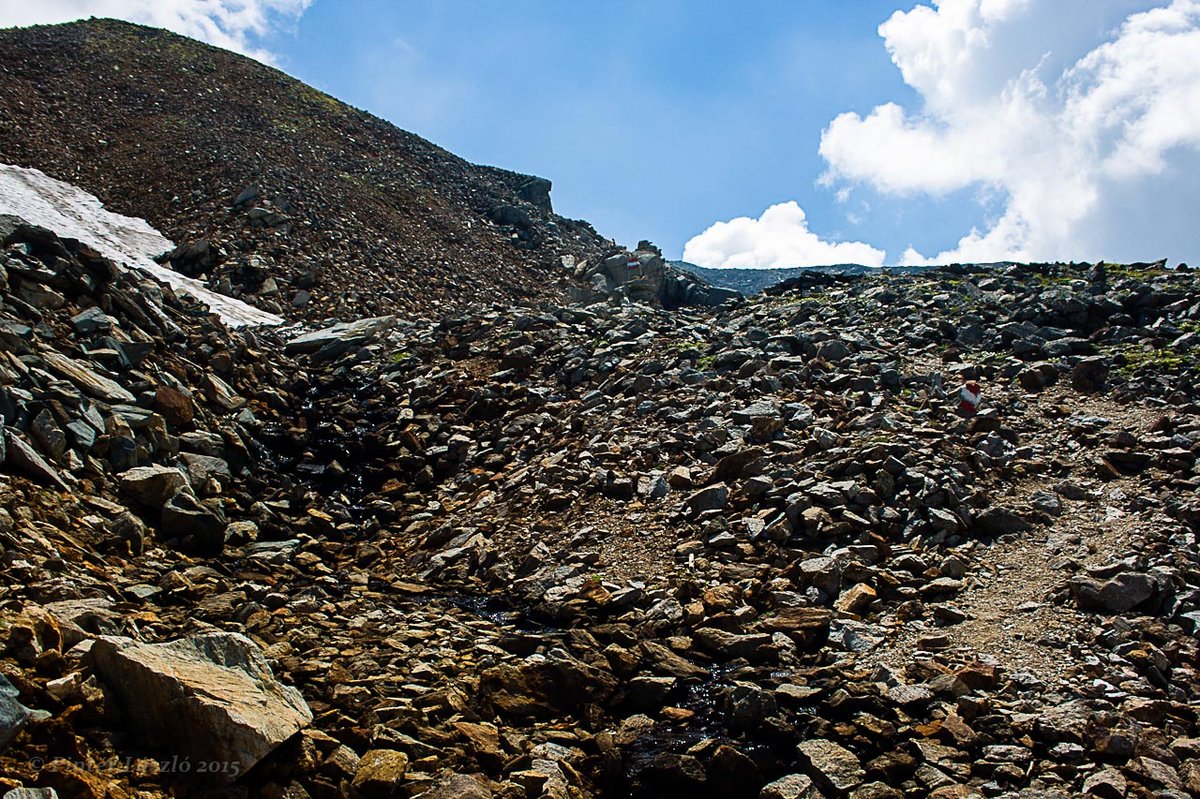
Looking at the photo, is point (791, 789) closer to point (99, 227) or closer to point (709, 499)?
point (709, 499)

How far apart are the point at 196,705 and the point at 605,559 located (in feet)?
17.3

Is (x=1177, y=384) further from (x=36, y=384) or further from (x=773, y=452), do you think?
(x=36, y=384)

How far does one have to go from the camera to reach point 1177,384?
39.3ft

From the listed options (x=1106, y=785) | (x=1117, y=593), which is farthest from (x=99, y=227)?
(x=1106, y=785)

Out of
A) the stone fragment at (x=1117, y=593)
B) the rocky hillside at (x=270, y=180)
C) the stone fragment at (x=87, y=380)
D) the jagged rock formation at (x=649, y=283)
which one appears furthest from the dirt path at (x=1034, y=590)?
the rocky hillside at (x=270, y=180)

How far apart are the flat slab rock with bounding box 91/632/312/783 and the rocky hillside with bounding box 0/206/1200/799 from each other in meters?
0.02

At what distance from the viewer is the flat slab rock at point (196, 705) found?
463 cm

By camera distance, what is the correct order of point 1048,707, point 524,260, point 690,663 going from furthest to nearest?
point 524,260 < point 690,663 < point 1048,707

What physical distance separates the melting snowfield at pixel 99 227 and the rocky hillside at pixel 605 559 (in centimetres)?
575

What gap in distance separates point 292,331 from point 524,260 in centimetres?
1657

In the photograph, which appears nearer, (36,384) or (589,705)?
(589,705)

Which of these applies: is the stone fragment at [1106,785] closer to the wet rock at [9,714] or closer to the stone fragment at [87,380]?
the wet rock at [9,714]

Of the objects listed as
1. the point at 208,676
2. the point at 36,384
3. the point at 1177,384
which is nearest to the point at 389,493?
the point at 36,384

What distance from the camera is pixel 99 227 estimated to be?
2473 centimetres
